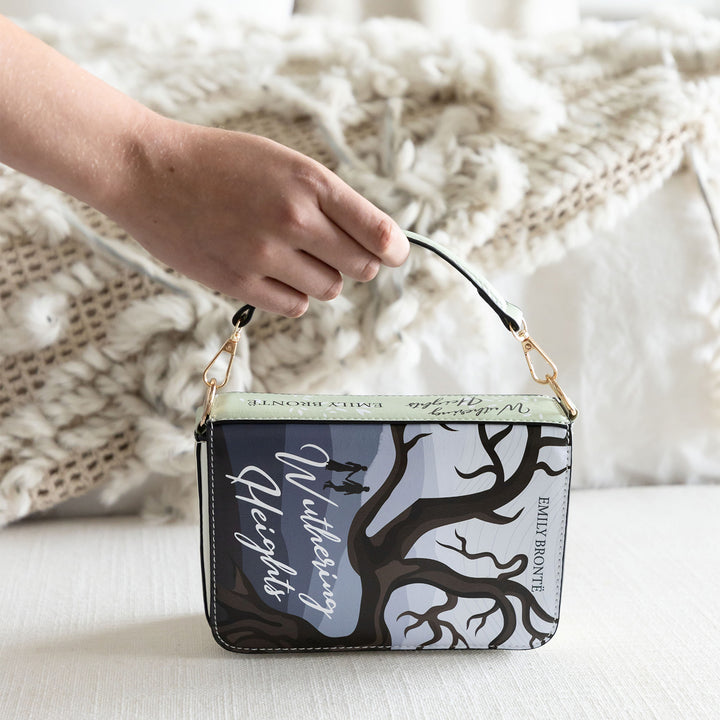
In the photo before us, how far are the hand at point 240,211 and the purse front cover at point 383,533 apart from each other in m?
0.10

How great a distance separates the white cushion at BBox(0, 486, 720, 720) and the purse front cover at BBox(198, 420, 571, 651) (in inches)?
0.8

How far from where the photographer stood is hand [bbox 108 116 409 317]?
479mm

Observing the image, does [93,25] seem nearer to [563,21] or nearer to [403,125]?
[403,125]

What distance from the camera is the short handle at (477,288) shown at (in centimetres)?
52

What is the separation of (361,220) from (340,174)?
9.3 inches

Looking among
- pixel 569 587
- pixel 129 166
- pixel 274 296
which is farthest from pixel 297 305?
pixel 569 587

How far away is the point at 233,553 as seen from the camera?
0.50 m

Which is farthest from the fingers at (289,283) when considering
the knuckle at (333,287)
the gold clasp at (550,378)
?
the gold clasp at (550,378)

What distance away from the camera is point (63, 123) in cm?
47

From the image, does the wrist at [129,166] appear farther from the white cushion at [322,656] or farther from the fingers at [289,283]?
the white cushion at [322,656]

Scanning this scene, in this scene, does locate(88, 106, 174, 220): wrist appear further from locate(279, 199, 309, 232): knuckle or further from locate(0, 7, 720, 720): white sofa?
locate(0, 7, 720, 720): white sofa

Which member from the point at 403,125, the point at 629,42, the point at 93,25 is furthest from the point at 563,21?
the point at 93,25

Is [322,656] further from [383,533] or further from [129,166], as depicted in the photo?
[129,166]

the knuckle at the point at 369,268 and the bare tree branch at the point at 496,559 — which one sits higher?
the knuckle at the point at 369,268
